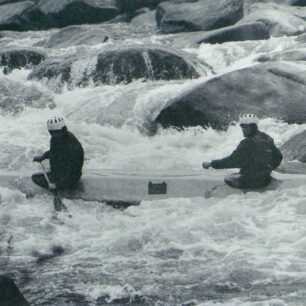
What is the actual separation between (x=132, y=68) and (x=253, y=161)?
7290 millimetres

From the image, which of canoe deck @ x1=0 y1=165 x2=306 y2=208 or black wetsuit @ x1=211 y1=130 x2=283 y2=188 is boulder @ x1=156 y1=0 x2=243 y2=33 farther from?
black wetsuit @ x1=211 y1=130 x2=283 y2=188

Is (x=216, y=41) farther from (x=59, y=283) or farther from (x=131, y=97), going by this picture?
(x=59, y=283)

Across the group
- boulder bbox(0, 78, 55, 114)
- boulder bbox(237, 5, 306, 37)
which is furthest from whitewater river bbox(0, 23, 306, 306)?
boulder bbox(237, 5, 306, 37)

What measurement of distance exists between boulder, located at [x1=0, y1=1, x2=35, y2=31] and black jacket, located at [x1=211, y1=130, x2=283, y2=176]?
61.1 ft

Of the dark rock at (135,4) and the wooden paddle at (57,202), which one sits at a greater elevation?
the wooden paddle at (57,202)

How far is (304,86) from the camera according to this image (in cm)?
1220

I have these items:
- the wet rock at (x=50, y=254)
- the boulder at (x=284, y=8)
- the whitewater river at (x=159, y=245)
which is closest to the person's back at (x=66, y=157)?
the whitewater river at (x=159, y=245)

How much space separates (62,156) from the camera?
25.7ft

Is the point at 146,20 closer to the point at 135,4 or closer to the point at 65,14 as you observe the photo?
the point at 135,4

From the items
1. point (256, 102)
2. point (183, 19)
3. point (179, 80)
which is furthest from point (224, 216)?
point (183, 19)

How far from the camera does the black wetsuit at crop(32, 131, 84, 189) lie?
778 cm

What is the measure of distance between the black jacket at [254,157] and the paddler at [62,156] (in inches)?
65.5

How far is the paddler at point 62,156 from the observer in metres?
7.66

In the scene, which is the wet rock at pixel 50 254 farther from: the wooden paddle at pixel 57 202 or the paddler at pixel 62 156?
the paddler at pixel 62 156
